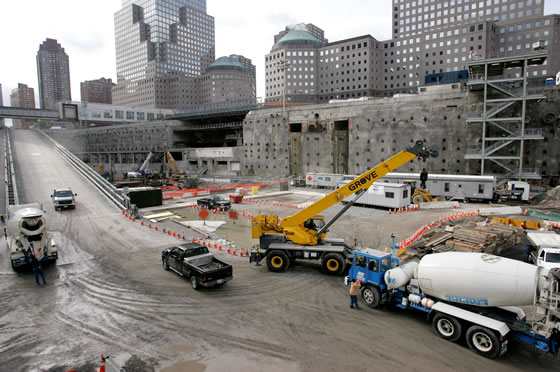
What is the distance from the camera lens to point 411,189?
35.2m

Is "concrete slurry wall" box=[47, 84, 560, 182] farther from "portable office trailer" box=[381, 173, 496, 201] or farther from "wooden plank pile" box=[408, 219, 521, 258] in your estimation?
"wooden plank pile" box=[408, 219, 521, 258]

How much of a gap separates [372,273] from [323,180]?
36532 millimetres

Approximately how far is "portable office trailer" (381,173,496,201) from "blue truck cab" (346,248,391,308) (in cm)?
2621

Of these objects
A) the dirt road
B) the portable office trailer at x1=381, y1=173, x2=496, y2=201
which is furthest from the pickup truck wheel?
the portable office trailer at x1=381, y1=173, x2=496, y2=201

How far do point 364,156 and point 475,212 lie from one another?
1073 inches

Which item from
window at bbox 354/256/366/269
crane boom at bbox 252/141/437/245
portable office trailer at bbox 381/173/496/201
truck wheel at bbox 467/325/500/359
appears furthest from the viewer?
portable office trailer at bbox 381/173/496/201

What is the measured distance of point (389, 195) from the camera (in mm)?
31891

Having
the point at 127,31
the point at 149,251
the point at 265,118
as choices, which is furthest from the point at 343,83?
the point at 127,31

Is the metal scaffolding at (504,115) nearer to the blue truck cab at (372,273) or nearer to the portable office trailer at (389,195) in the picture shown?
the portable office trailer at (389,195)

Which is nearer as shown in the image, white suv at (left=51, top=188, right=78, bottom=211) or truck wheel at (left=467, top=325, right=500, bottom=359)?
truck wheel at (left=467, top=325, right=500, bottom=359)

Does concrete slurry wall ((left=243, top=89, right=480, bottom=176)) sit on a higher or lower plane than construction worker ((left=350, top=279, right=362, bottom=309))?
higher

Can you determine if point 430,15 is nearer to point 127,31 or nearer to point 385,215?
point 385,215

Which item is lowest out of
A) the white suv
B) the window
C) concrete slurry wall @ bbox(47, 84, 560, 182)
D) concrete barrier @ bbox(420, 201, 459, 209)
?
concrete barrier @ bbox(420, 201, 459, 209)

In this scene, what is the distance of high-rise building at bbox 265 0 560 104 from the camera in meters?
105
